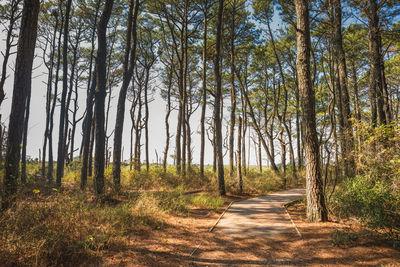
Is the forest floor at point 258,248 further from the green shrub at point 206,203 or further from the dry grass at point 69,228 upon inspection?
the green shrub at point 206,203

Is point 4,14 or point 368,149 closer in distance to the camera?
point 368,149

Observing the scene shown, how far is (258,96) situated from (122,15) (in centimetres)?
1397

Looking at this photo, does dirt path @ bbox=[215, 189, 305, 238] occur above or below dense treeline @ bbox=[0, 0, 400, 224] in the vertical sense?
below

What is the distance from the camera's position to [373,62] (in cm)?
721

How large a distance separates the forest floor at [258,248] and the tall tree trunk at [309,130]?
41 cm

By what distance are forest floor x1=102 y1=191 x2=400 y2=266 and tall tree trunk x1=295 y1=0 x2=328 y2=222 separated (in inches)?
16.3

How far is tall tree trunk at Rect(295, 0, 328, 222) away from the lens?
4.93 metres

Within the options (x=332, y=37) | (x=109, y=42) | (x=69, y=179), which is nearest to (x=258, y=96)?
(x=332, y=37)

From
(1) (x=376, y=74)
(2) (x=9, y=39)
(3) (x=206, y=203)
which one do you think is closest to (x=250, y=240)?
(3) (x=206, y=203)

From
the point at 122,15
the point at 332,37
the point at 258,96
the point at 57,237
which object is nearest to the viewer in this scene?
the point at 57,237

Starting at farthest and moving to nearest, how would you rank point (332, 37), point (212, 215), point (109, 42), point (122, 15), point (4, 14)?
1. point (109, 42)
2. point (122, 15)
3. point (4, 14)
4. point (332, 37)
5. point (212, 215)

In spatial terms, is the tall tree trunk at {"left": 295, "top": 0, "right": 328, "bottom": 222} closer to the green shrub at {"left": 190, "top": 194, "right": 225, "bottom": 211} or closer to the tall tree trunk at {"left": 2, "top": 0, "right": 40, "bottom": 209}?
the green shrub at {"left": 190, "top": 194, "right": 225, "bottom": 211}

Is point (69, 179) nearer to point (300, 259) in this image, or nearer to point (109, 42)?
point (109, 42)

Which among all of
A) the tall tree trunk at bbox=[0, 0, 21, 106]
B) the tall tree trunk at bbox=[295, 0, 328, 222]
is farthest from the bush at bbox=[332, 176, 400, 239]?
the tall tree trunk at bbox=[0, 0, 21, 106]
